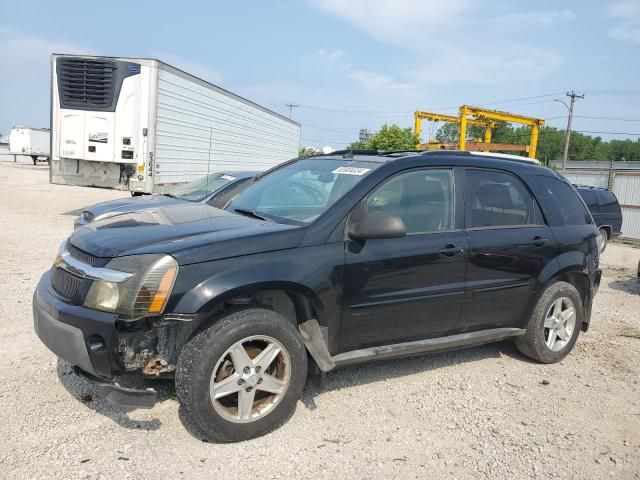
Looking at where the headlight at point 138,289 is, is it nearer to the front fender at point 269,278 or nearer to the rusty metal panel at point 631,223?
the front fender at point 269,278

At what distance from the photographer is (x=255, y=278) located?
124 inches

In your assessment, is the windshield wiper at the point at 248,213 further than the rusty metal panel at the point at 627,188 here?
No

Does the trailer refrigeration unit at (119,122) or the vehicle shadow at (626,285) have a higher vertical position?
the trailer refrigeration unit at (119,122)

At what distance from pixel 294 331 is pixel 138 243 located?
108cm

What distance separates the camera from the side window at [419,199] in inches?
153

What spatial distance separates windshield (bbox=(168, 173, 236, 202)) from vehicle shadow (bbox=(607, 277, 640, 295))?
21.7 ft

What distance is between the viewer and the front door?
11.8 feet

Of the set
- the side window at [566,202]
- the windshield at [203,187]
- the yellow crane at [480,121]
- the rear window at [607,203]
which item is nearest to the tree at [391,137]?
the yellow crane at [480,121]

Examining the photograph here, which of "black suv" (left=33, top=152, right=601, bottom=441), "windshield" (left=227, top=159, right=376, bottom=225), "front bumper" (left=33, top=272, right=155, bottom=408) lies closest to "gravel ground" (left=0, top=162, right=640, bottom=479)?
"black suv" (left=33, top=152, right=601, bottom=441)

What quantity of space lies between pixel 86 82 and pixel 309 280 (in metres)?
11.0

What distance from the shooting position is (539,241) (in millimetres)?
4539

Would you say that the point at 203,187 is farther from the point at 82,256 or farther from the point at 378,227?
the point at 378,227

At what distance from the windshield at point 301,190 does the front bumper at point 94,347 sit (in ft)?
4.46

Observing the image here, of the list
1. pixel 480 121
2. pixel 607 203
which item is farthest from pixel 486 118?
pixel 607 203
